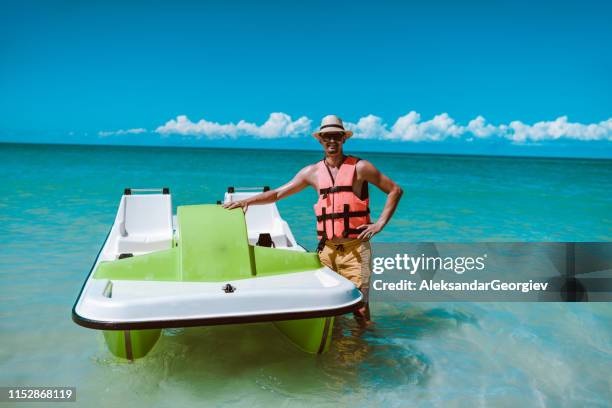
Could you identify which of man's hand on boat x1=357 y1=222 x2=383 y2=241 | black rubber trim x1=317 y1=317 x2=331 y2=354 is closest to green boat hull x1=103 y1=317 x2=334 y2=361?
black rubber trim x1=317 y1=317 x2=331 y2=354

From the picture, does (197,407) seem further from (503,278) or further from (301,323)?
(503,278)

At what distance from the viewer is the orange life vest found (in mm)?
3918

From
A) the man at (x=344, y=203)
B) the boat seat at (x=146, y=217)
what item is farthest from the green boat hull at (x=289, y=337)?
the boat seat at (x=146, y=217)

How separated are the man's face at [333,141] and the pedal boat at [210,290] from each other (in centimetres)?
80

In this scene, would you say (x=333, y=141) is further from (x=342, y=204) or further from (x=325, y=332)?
(x=325, y=332)

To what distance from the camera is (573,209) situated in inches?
694

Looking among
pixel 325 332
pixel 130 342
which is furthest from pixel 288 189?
pixel 130 342

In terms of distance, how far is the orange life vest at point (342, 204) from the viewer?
12.9 ft

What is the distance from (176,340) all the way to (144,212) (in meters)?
2.35

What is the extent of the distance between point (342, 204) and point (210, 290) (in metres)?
1.23

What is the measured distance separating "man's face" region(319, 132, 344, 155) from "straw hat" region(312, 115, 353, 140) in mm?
37

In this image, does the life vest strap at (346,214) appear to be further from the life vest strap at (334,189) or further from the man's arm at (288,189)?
the man's arm at (288,189)

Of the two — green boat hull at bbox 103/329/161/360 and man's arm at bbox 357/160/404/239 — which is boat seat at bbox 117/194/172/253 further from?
man's arm at bbox 357/160/404/239

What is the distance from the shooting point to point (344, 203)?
3.92 metres
